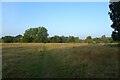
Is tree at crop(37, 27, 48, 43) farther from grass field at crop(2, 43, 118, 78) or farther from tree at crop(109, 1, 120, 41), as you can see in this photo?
grass field at crop(2, 43, 118, 78)

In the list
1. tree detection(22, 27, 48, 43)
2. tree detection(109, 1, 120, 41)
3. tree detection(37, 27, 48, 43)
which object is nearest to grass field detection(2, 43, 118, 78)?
tree detection(109, 1, 120, 41)

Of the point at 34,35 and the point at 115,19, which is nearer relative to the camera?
the point at 115,19

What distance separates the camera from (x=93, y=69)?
1280 centimetres

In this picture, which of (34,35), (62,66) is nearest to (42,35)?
(34,35)

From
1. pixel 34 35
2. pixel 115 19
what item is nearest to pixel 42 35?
pixel 34 35

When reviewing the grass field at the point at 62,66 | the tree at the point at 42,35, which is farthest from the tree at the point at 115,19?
the tree at the point at 42,35

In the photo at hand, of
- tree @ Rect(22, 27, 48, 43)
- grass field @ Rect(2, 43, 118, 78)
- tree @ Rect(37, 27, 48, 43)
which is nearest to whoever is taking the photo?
grass field @ Rect(2, 43, 118, 78)

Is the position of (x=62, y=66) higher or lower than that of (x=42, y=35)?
lower

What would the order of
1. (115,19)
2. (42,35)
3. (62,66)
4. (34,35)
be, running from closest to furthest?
(62,66)
(115,19)
(42,35)
(34,35)

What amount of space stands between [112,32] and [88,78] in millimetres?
16936

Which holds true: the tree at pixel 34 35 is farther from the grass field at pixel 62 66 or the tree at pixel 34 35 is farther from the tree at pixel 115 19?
the grass field at pixel 62 66

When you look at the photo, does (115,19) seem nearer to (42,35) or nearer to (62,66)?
(62,66)

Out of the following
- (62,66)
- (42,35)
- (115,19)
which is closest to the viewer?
(62,66)

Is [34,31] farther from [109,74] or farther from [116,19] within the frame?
[109,74]
